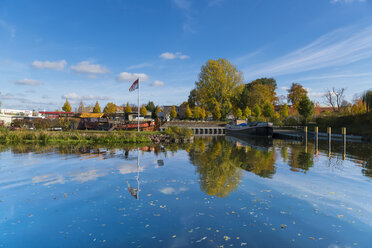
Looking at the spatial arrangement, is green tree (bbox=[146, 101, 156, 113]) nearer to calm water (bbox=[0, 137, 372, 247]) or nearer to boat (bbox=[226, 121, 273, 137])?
boat (bbox=[226, 121, 273, 137])

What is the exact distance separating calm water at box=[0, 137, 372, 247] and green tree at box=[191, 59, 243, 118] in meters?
48.7

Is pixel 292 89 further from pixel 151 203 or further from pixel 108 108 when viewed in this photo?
pixel 151 203

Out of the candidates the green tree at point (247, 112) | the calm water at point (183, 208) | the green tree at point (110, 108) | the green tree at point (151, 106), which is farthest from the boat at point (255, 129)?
the green tree at point (151, 106)

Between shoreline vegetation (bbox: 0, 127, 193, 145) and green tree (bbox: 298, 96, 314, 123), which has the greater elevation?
green tree (bbox: 298, 96, 314, 123)

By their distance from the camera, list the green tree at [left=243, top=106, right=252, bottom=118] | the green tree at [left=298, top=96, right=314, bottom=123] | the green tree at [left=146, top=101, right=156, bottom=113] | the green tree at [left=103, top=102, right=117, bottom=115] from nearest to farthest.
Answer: the green tree at [left=298, top=96, right=314, bottom=123]
the green tree at [left=243, top=106, right=252, bottom=118]
the green tree at [left=103, top=102, right=117, bottom=115]
the green tree at [left=146, top=101, right=156, bottom=113]

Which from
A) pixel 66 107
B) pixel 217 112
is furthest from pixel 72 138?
pixel 66 107

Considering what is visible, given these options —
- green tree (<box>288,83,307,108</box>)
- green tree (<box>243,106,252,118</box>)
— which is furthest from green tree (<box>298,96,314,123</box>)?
green tree (<box>288,83,307,108</box>)

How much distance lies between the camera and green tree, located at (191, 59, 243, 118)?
57.3 metres

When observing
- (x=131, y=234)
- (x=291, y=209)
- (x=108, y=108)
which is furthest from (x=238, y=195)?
(x=108, y=108)

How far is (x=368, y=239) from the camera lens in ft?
15.0

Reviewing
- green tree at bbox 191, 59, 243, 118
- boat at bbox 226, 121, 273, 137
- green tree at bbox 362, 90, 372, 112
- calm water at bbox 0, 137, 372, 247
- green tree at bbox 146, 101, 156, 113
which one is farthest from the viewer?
green tree at bbox 146, 101, 156, 113

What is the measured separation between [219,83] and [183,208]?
53357 mm

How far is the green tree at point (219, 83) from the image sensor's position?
57.3 meters

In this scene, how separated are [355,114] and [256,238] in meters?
38.9
